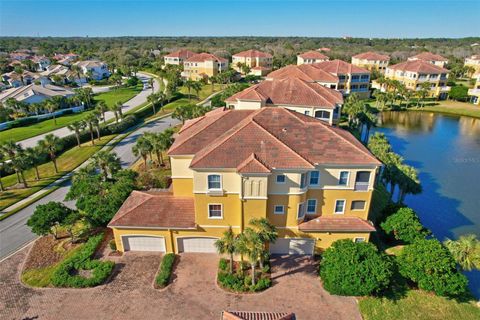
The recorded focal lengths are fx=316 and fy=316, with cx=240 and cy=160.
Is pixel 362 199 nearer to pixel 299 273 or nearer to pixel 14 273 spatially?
pixel 299 273

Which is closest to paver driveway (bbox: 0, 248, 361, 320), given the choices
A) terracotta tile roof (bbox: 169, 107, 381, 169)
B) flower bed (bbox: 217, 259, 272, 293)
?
flower bed (bbox: 217, 259, 272, 293)

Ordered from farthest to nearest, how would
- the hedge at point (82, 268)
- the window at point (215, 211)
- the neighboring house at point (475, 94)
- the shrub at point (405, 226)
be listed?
the neighboring house at point (475, 94) < the shrub at point (405, 226) < the window at point (215, 211) < the hedge at point (82, 268)

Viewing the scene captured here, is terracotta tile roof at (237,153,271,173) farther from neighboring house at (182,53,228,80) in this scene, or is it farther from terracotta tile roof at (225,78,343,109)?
neighboring house at (182,53,228,80)

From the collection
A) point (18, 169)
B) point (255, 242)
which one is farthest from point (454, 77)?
point (18, 169)

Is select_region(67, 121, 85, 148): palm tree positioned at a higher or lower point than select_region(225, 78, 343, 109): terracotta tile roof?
lower

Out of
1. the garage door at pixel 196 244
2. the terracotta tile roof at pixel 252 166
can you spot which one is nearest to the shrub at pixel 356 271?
the terracotta tile roof at pixel 252 166

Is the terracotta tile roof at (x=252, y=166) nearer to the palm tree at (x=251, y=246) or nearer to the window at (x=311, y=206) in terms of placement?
the palm tree at (x=251, y=246)
